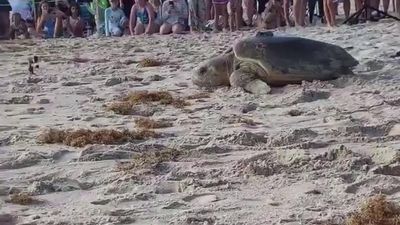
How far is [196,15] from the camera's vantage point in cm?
1436

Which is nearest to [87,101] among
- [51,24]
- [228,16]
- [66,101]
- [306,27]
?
[66,101]

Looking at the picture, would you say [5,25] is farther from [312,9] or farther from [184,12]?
[312,9]

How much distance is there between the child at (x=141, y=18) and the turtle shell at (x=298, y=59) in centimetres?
789

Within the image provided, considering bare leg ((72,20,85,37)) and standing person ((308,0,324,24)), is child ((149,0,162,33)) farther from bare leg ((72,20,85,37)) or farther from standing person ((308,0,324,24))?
standing person ((308,0,324,24))

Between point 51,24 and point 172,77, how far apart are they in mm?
8740

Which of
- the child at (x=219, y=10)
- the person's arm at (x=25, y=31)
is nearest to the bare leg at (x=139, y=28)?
the child at (x=219, y=10)

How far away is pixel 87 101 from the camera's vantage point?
6617 mm

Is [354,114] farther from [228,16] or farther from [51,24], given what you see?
[51,24]

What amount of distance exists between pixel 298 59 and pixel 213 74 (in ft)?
3.07

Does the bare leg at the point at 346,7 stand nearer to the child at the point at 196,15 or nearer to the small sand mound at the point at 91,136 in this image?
the child at the point at 196,15

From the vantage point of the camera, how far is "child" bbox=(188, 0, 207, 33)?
1428 centimetres

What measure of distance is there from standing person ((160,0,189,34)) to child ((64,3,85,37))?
2192 mm

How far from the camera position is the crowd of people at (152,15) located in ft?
43.8

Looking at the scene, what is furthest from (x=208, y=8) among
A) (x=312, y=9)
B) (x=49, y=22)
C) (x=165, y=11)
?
(x=49, y=22)
